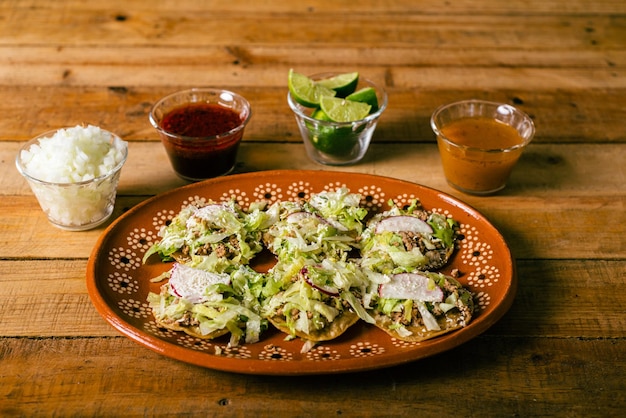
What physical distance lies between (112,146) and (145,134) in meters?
0.60

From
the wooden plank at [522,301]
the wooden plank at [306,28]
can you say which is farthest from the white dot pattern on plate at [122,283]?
the wooden plank at [306,28]

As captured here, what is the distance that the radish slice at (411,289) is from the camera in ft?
9.25

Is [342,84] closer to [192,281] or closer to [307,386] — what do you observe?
[192,281]

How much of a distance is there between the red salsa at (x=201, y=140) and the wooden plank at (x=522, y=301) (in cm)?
75

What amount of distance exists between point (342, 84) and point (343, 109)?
268 millimetres

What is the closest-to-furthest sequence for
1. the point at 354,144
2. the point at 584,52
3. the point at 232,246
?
the point at 232,246 < the point at 354,144 < the point at 584,52

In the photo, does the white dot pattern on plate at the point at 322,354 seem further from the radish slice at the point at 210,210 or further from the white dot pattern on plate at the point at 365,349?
the radish slice at the point at 210,210

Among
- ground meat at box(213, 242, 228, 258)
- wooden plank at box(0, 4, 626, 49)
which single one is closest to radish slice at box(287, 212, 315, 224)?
ground meat at box(213, 242, 228, 258)

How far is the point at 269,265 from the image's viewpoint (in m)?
3.16

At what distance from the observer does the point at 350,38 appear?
202 inches

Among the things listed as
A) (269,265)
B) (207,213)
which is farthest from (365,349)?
(207,213)

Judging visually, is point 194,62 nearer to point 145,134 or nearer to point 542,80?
point 145,134

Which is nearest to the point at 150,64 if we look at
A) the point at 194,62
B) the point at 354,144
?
the point at 194,62

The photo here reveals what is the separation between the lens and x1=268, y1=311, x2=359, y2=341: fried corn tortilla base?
9.01 ft
